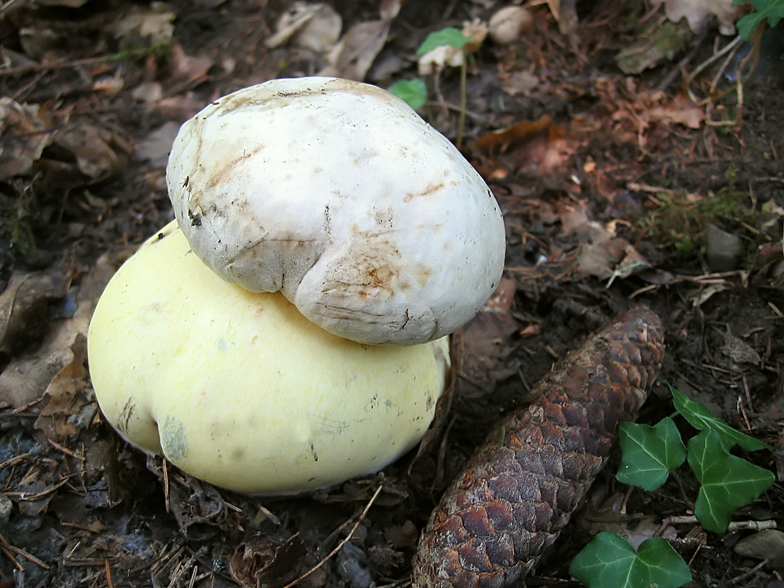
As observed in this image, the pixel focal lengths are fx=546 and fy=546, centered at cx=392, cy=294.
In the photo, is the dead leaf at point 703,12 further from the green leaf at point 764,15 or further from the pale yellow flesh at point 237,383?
the pale yellow flesh at point 237,383

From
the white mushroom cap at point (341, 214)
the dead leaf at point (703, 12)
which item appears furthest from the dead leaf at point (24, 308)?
the dead leaf at point (703, 12)

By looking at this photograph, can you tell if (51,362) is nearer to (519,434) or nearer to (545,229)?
(519,434)

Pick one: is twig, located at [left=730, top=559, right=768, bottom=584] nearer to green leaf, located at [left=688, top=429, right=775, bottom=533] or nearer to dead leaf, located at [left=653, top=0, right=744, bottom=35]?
green leaf, located at [left=688, top=429, right=775, bottom=533]

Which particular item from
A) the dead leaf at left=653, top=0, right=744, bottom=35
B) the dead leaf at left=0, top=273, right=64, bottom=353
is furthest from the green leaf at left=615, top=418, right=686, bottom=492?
the dead leaf at left=653, top=0, right=744, bottom=35

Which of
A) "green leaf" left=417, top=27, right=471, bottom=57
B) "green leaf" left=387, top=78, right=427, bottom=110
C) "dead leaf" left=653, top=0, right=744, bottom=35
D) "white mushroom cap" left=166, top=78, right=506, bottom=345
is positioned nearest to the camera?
"white mushroom cap" left=166, top=78, right=506, bottom=345

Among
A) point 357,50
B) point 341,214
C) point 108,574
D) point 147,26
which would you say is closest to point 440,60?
point 357,50

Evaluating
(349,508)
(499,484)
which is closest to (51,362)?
(349,508)

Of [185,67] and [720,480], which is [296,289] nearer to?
[720,480]
